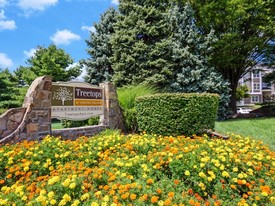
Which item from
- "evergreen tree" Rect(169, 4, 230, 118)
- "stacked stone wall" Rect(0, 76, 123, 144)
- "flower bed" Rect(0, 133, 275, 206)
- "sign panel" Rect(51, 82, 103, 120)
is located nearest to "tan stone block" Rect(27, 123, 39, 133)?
"stacked stone wall" Rect(0, 76, 123, 144)

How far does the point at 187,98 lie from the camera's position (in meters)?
5.77

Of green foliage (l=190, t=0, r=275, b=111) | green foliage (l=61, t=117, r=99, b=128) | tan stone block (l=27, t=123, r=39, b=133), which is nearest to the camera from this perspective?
tan stone block (l=27, t=123, r=39, b=133)

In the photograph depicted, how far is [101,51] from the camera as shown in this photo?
13.4 m

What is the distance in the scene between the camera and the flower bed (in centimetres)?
226

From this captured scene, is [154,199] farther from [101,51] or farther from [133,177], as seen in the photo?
[101,51]

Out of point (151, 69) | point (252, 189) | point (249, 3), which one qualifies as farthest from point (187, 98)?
point (249, 3)

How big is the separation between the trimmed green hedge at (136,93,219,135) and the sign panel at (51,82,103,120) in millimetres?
1574

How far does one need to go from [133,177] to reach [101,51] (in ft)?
37.8

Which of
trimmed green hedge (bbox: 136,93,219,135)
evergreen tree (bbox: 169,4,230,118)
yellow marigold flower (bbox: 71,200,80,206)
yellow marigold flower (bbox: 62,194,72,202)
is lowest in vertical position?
yellow marigold flower (bbox: 71,200,80,206)

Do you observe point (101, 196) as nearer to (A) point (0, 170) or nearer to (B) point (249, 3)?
(A) point (0, 170)

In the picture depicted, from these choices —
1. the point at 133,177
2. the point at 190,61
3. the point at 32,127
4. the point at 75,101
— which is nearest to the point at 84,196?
the point at 133,177

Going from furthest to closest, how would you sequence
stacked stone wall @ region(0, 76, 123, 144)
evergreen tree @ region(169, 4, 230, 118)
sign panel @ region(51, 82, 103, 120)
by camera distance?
evergreen tree @ region(169, 4, 230, 118)
sign panel @ region(51, 82, 103, 120)
stacked stone wall @ region(0, 76, 123, 144)

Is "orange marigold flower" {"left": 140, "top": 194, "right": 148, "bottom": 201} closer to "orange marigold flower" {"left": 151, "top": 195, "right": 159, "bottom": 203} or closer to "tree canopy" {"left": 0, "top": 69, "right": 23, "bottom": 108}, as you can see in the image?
"orange marigold flower" {"left": 151, "top": 195, "right": 159, "bottom": 203}

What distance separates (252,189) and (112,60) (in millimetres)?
10989
